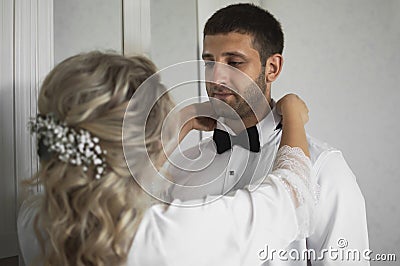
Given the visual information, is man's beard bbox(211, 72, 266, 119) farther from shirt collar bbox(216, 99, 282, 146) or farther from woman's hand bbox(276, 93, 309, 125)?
woman's hand bbox(276, 93, 309, 125)

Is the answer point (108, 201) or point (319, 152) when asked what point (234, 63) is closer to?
point (319, 152)

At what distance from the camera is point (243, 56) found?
1381 mm

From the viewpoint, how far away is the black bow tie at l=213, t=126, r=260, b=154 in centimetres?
→ 144

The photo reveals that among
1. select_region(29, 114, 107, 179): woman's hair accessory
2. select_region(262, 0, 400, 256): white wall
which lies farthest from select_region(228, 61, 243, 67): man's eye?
select_region(262, 0, 400, 256): white wall

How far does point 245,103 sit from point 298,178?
49 cm

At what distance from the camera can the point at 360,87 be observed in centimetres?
218

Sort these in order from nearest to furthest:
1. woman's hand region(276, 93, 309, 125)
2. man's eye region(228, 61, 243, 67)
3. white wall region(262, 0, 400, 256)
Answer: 1. woman's hand region(276, 93, 309, 125)
2. man's eye region(228, 61, 243, 67)
3. white wall region(262, 0, 400, 256)

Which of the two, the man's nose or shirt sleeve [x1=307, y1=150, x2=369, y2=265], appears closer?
shirt sleeve [x1=307, y1=150, x2=369, y2=265]

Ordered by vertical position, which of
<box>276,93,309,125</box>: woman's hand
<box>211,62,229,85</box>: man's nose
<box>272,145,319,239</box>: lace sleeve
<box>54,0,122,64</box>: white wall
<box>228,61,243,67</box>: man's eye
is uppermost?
<box>54,0,122,64</box>: white wall

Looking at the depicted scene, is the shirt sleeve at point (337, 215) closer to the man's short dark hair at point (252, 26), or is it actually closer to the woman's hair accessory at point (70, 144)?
the man's short dark hair at point (252, 26)

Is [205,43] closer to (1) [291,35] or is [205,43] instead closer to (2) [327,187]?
(2) [327,187]

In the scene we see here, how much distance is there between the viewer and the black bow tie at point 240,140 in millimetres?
1444

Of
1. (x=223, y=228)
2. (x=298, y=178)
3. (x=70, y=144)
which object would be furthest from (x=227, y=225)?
(x=70, y=144)

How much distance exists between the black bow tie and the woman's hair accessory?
66cm
